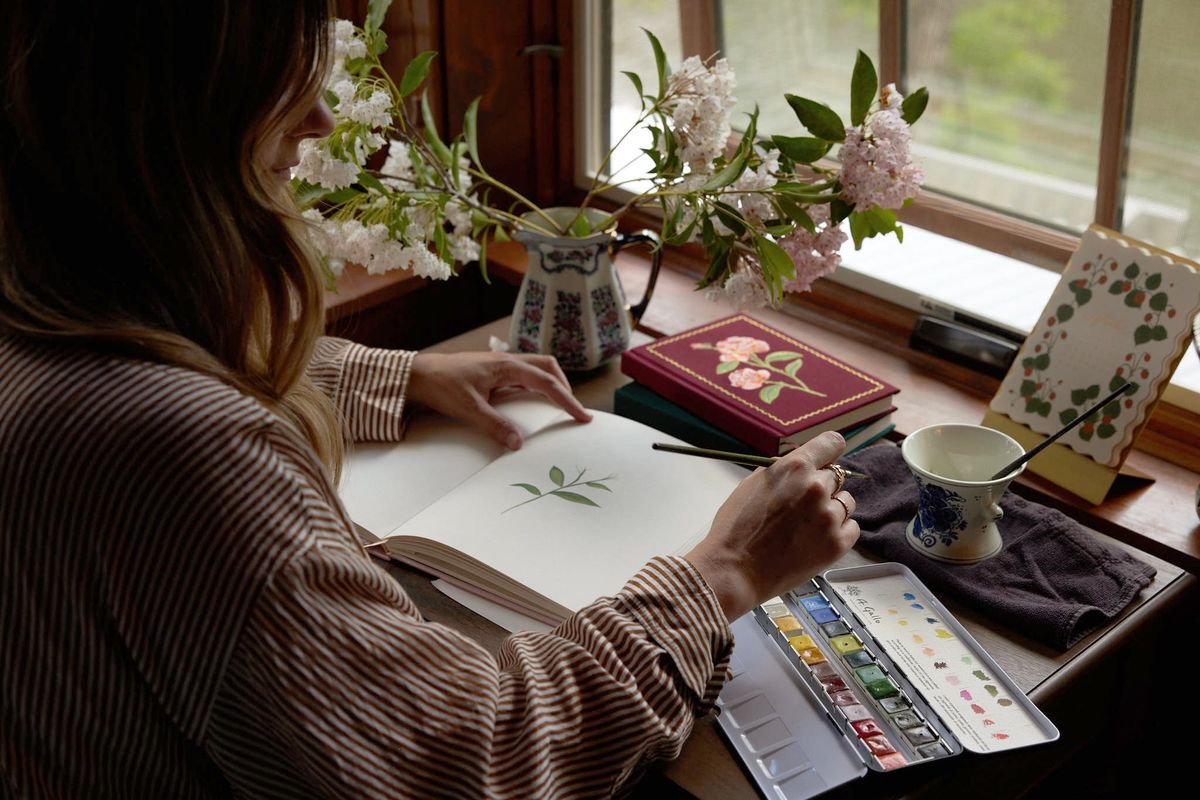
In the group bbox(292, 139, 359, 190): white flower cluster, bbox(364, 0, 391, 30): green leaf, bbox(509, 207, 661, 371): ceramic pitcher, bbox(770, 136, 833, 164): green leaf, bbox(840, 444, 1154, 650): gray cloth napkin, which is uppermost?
bbox(364, 0, 391, 30): green leaf

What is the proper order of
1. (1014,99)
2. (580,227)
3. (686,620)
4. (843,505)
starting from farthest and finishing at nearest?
(1014,99)
(580,227)
(843,505)
(686,620)

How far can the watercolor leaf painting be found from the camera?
1084 mm

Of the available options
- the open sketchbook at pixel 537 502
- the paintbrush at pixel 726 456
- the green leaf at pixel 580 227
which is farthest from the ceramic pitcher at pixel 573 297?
the paintbrush at pixel 726 456

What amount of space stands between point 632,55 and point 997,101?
0.64m

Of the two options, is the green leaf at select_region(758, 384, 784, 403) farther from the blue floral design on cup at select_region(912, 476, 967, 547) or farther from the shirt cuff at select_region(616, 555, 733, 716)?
Answer: the shirt cuff at select_region(616, 555, 733, 716)

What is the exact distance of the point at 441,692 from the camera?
717 millimetres

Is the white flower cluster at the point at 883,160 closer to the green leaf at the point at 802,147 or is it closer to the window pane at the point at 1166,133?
the green leaf at the point at 802,147

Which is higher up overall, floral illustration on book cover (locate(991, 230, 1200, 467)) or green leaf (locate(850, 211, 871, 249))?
green leaf (locate(850, 211, 871, 249))

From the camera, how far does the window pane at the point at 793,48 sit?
67.0 inches

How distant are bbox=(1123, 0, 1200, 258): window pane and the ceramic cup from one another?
1.76 feet

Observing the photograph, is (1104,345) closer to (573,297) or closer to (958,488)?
(958,488)

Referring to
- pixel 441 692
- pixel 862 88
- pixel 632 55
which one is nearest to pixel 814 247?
pixel 862 88

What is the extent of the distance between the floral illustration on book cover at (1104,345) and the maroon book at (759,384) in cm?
17

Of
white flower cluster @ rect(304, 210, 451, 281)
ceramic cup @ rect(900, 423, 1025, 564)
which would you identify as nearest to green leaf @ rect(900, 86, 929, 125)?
ceramic cup @ rect(900, 423, 1025, 564)
